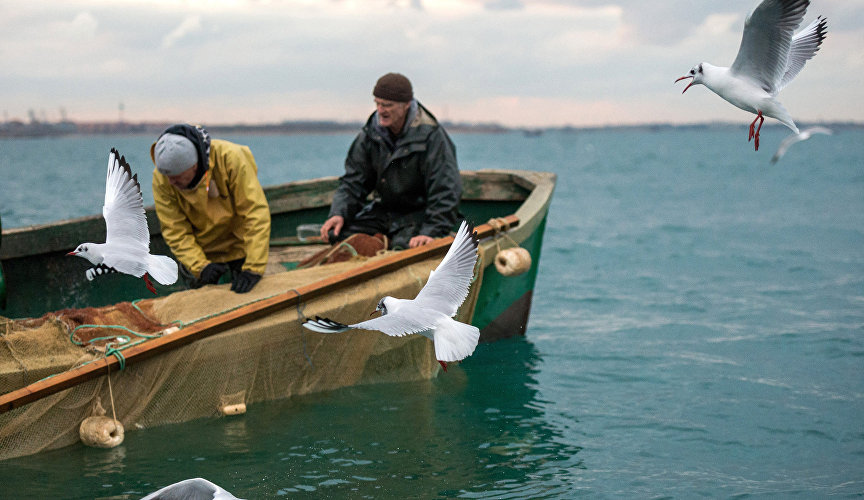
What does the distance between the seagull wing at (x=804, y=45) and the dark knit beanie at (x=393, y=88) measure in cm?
409

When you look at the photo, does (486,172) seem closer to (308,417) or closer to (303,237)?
(303,237)

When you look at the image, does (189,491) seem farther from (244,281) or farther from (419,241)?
(419,241)

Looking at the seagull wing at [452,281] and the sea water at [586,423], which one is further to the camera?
the sea water at [586,423]

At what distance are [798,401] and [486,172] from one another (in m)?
4.03

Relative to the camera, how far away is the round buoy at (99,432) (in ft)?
16.9

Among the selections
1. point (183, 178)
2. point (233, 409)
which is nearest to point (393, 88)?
point (183, 178)

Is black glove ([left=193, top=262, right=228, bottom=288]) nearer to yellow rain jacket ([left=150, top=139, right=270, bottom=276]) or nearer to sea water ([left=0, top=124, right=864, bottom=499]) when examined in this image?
yellow rain jacket ([left=150, top=139, right=270, bottom=276])

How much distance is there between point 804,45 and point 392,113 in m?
4.20

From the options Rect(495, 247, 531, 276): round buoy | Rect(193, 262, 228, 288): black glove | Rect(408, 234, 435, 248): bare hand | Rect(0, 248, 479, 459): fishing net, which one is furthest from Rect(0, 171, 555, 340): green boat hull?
Rect(193, 262, 228, 288): black glove

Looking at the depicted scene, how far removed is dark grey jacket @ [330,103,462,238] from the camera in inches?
273

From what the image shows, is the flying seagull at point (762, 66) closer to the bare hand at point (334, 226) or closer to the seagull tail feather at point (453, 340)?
the seagull tail feather at point (453, 340)

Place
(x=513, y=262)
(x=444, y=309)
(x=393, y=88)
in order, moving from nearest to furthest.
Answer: (x=444, y=309)
(x=513, y=262)
(x=393, y=88)

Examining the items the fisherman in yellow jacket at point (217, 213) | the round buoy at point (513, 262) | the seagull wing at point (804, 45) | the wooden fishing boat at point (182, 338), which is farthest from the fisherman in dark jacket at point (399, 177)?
the seagull wing at point (804, 45)

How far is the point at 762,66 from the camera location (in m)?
2.82
